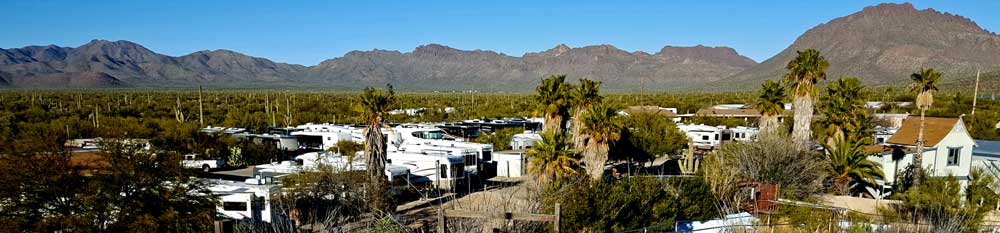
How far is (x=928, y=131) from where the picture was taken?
2847 centimetres

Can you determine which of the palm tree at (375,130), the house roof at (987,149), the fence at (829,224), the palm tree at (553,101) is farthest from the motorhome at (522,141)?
the house roof at (987,149)

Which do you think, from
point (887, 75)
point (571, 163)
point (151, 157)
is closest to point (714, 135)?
point (571, 163)

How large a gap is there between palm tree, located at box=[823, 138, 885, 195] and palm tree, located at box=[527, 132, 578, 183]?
1178 centimetres

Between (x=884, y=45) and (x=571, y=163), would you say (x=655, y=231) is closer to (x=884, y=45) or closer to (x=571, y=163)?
(x=571, y=163)

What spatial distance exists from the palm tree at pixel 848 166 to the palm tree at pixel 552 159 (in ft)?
38.6

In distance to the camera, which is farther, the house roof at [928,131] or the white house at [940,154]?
the house roof at [928,131]

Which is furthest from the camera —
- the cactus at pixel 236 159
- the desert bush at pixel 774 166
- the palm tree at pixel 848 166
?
the cactus at pixel 236 159

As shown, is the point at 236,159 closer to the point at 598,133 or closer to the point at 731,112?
the point at 598,133

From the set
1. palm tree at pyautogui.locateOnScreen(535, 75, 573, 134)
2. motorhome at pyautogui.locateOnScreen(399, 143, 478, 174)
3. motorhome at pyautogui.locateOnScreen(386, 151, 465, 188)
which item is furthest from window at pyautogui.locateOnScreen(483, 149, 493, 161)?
palm tree at pyautogui.locateOnScreen(535, 75, 573, 134)

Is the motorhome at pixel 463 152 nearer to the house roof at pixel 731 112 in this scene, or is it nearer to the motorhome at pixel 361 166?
the motorhome at pixel 361 166

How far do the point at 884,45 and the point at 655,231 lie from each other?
20372 cm

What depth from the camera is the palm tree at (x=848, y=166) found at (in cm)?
2500

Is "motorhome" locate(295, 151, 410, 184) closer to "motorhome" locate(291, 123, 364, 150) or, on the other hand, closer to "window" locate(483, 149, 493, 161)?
"window" locate(483, 149, 493, 161)

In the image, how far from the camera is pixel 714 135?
48031mm
